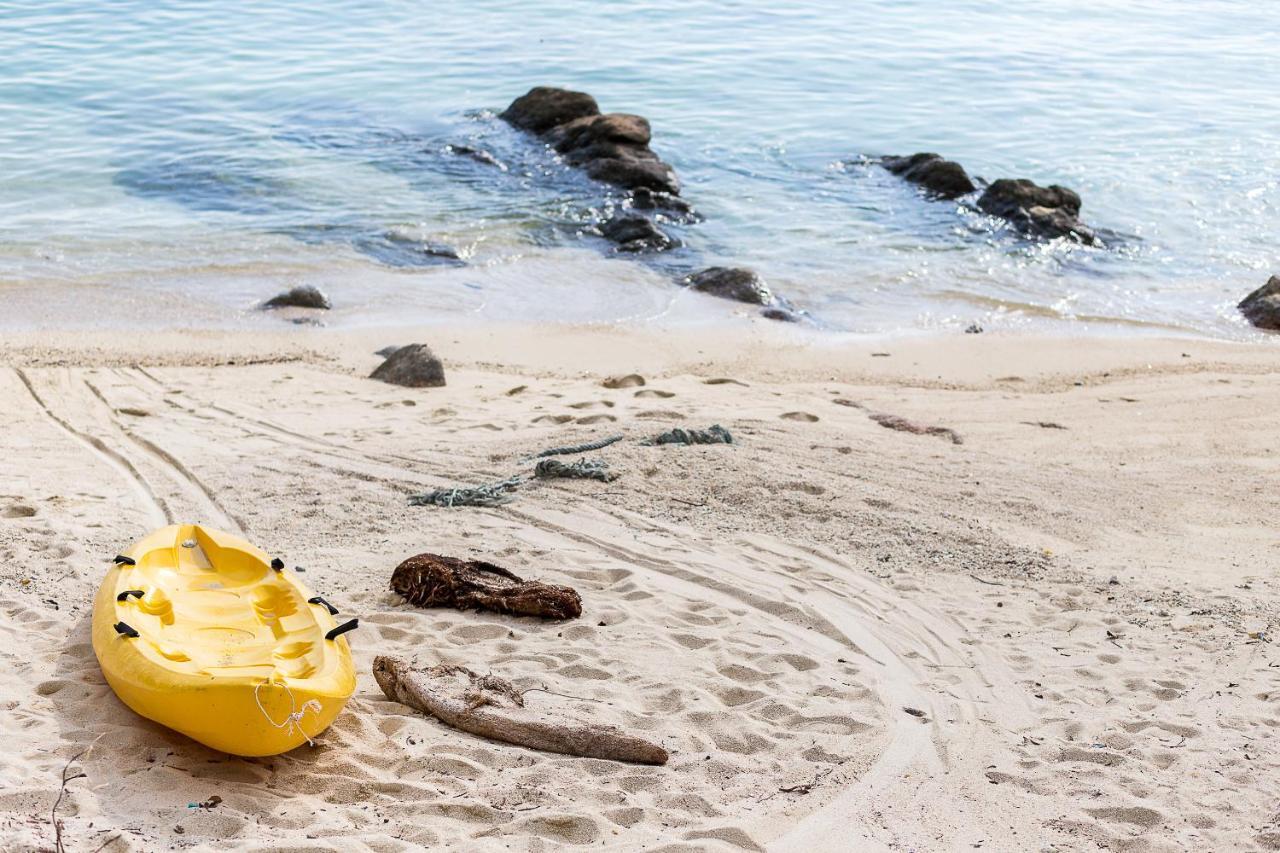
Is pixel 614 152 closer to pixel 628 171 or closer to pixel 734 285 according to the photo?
pixel 628 171

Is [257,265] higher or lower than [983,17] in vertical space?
lower

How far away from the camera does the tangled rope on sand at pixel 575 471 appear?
7.22m

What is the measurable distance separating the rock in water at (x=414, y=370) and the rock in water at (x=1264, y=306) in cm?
820

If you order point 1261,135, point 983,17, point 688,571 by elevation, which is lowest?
point 688,571

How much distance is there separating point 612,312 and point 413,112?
8965 mm

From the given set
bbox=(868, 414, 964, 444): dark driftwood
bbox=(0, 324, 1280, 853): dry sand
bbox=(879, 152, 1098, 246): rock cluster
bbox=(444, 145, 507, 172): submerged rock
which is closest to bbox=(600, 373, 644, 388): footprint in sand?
bbox=(0, 324, 1280, 853): dry sand

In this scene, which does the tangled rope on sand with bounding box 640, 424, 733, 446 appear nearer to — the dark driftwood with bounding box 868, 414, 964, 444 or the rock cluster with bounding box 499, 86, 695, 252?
the dark driftwood with bounding box 868, 414, 964, 444

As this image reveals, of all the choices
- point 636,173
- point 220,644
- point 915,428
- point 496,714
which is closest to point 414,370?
point 915,428

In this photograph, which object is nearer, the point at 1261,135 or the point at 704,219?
the point at 704,219

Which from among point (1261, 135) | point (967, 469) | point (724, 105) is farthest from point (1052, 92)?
point (967, 469)

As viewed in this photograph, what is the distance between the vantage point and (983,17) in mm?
30000

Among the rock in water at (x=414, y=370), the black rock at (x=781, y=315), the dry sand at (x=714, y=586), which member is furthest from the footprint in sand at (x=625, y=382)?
the black rock at (x=781, y=315)

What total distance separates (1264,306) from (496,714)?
34.5ft

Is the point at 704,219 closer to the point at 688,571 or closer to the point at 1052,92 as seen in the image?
the point at 688,571
